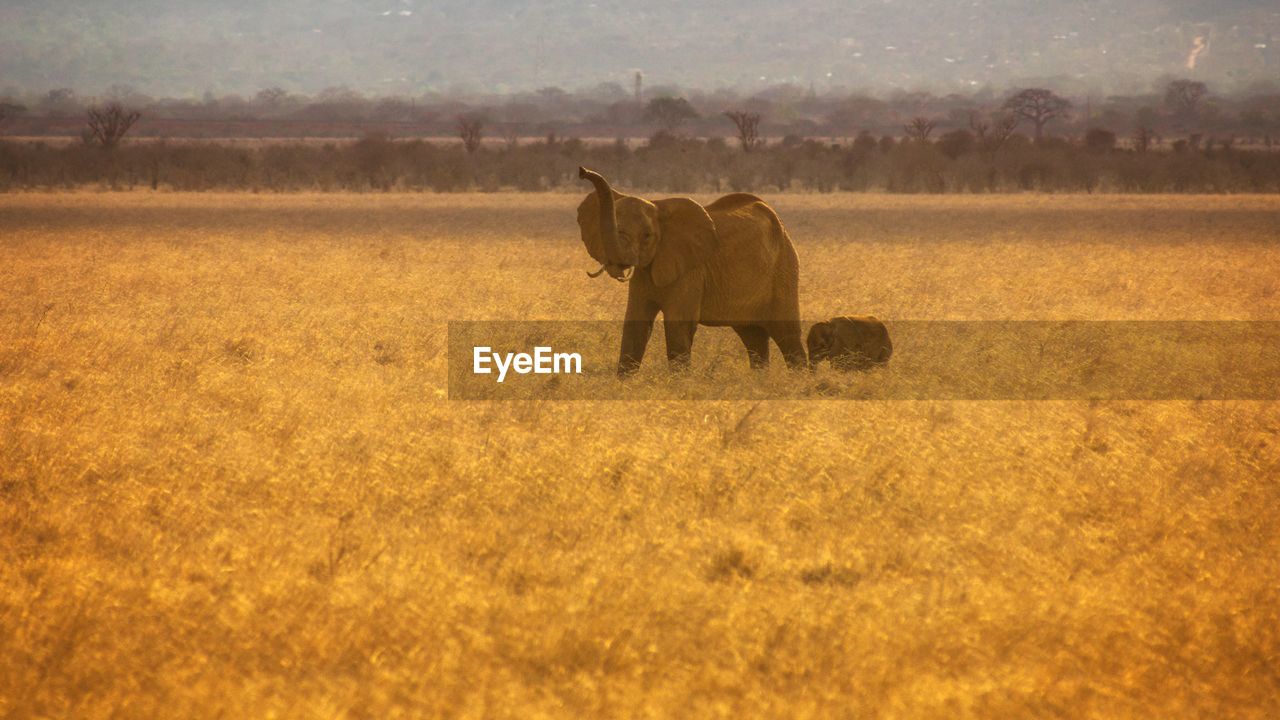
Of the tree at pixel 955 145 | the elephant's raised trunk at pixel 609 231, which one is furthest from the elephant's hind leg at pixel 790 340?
the tree at pixel 955 145

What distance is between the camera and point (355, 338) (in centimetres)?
1108

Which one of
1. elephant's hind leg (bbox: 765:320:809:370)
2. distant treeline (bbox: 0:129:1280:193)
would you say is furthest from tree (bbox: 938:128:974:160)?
elephant's hind leg (bbox: 765:320:809:370)

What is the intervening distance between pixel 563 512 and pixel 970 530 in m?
1.98

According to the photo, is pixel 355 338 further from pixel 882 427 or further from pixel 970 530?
pixel 970 530

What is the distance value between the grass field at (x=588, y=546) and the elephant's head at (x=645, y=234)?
997mm

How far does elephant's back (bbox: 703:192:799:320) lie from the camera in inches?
347

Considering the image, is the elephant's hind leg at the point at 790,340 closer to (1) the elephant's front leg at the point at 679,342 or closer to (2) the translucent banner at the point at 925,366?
(2) the translucent banner at the point at 925,366

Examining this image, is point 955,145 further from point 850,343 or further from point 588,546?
point 588,546

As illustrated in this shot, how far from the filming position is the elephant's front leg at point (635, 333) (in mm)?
8773

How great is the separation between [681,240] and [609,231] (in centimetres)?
75

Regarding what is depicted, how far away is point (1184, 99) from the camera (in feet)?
439

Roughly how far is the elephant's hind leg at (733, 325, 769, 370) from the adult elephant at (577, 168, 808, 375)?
→ 14cm

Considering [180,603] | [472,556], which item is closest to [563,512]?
[472,556]

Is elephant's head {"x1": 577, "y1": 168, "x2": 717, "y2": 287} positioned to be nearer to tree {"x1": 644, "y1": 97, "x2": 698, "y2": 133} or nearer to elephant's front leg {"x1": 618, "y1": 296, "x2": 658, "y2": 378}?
elephant's front leg {"x1": 618, "y1": 296, "x2": 658, "y2": 378}
